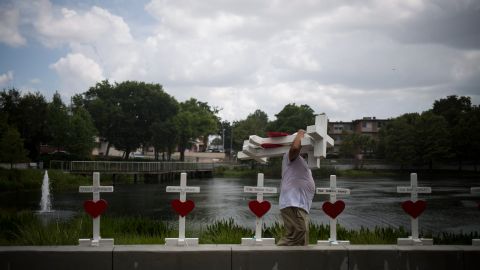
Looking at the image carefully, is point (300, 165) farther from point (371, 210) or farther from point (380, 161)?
point (380, 161)

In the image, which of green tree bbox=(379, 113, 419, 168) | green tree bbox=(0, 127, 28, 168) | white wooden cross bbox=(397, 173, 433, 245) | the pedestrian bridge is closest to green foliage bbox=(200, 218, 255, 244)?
white wooden cross bbox=(397, 173, 433, 245)

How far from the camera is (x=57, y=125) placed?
5762 cm

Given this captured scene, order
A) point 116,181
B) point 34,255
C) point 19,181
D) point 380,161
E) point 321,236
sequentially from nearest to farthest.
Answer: point 34,255
point 321,236
point 19,181
point 116,181
point 380,161

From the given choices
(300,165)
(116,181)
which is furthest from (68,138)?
(300,165)

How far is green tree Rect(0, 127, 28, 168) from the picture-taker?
4209 cm

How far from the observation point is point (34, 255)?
20.1 feet

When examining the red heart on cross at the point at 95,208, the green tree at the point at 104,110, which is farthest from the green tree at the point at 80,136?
the red heart on cross at the point at 95,208

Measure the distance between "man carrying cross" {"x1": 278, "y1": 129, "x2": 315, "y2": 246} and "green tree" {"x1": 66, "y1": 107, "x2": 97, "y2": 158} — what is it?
5549 cm

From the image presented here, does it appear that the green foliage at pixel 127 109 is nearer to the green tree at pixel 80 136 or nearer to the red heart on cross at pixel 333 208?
the green tree at pixel 80 136

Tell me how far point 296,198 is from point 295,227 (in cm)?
43

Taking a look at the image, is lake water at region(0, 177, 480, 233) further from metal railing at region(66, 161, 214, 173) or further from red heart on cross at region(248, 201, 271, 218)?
metal railing at region(66, 161, 214, 173)

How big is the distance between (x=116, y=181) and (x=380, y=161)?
1972 inches

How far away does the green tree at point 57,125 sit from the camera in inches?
2271

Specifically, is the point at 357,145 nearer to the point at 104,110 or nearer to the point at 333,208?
the point at 104,110
